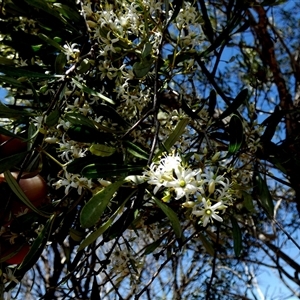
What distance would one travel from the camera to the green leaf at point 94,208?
686 millimetres

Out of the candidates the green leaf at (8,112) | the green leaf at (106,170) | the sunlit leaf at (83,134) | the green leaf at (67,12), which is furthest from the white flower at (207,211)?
the green leaf at (67,12)

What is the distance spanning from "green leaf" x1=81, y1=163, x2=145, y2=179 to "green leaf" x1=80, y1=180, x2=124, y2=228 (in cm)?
3

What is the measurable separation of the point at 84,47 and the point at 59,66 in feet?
0.35

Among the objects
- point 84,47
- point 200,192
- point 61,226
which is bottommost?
point 200,192

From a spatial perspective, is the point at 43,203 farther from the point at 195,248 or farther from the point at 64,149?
the point at 195,248

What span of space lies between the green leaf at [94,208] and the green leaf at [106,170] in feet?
0.09

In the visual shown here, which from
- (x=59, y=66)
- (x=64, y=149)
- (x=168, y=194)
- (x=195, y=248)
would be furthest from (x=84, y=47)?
(x=195, y=248)

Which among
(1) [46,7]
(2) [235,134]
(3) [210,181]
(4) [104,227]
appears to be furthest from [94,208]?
(1) [46,7]

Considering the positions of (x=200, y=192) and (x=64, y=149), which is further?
(x=64, y=149)

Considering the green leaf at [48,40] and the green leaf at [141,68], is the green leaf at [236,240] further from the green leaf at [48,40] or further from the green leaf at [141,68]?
the green leaf at [48,40]

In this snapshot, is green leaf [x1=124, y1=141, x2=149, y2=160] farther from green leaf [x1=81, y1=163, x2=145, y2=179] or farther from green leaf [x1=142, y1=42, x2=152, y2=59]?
green leaf [x1=142, y1=42, x2=152, y2=59]

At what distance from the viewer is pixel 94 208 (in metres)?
0.69

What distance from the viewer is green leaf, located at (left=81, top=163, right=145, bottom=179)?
0.72 m

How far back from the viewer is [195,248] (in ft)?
6.81
